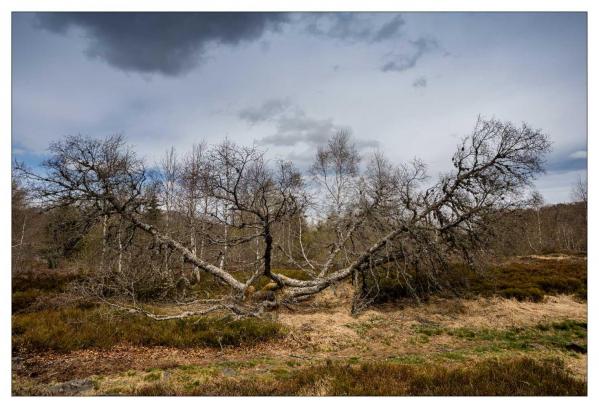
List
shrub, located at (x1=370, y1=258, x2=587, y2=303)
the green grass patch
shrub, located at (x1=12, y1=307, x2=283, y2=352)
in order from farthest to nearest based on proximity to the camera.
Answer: shrub, located at (x1=370, y1=258, x2=587, y2=303), the green grass patch, shrub, located at (x1=12, y1=307, x2=283, y2=352)

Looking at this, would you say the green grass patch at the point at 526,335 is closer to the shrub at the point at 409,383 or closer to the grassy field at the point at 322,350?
the grassy field at the point at 322,350

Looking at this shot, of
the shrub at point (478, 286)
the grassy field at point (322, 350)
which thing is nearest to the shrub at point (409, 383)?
the grassy field at point (322, 350)

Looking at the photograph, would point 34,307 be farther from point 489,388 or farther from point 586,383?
point 586,383

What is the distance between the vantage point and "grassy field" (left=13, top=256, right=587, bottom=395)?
5.32 meters

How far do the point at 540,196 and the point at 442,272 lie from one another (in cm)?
425

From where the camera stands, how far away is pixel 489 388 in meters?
5.00

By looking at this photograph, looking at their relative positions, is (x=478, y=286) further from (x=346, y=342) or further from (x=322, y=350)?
(x=322, y=350)

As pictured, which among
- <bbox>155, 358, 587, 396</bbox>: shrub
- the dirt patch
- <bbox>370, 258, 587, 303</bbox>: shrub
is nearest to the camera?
<bbox>155, 358, 587, 396</bbox>: shrub

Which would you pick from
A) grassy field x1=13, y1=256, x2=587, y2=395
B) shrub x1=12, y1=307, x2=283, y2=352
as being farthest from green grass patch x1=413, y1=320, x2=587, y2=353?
shrub x1=12, y1=307, x2=283, y2=352

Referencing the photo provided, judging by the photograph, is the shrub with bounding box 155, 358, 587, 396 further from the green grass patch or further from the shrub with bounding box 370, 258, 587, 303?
the shrub with bounding box 370, 258, 587, 303

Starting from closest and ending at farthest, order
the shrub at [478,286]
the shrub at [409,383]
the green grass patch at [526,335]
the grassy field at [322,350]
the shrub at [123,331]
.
A: the shrub at [409,383] → the grassy field at [322,350] → the shrub at [123,331] → the green grass patch at [526,335] → the shrub at [478,286]

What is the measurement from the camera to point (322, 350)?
803 centimetres

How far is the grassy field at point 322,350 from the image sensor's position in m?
5.32
